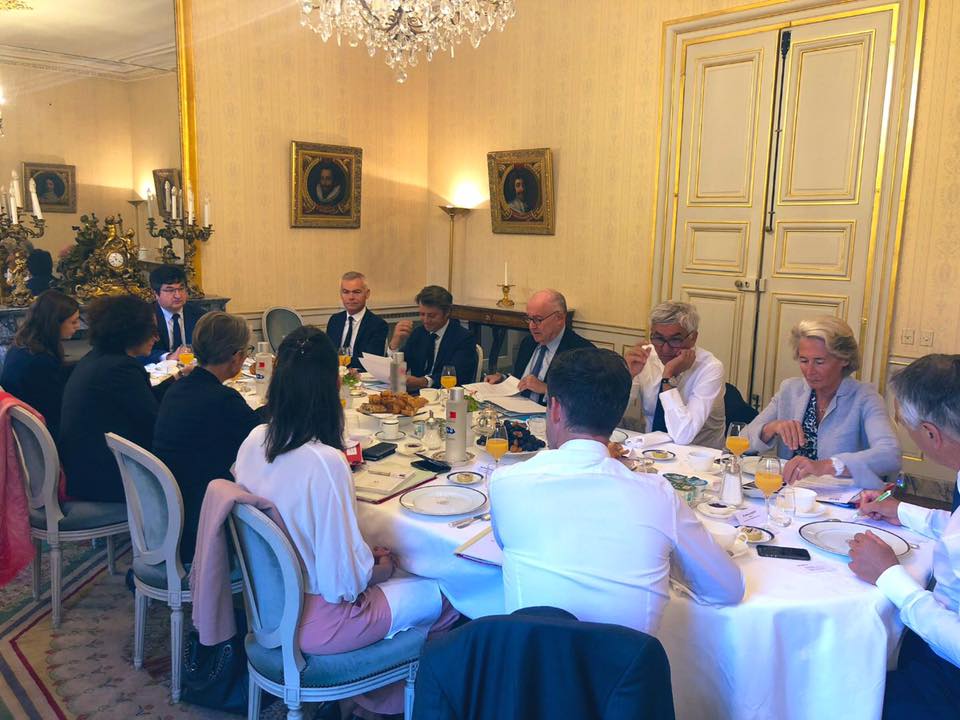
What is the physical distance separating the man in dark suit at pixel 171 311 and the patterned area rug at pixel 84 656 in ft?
5.92

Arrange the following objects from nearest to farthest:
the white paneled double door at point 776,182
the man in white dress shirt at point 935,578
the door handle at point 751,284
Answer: the man in white dress shirt at point 935,578
the white paneled double door at point 776,182
the door handle at point 751,284

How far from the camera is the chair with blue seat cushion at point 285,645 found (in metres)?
2.05

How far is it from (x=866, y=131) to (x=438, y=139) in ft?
13.0

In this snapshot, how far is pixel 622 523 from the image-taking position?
64.4 inches

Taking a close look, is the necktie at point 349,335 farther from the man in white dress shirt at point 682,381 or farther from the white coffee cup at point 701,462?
the white coffee cup at point 701,462

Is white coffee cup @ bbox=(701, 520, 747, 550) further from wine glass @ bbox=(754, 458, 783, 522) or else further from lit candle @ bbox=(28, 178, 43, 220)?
lit candle @ bbox=(28, 178, 43, 220)

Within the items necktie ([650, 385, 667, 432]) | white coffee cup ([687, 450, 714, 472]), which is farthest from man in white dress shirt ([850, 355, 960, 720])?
necktie ([650, 385, 667, 432])

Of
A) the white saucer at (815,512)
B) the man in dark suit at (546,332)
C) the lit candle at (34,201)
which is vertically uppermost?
the lit candle at (34,201)

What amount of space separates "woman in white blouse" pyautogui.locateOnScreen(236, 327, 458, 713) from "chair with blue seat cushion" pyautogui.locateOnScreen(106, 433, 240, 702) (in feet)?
1.52

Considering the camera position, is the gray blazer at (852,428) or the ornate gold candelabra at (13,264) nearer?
the gray blazer at (852,428)

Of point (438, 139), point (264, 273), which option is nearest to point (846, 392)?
point (264, 273)

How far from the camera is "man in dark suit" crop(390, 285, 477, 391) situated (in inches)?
186

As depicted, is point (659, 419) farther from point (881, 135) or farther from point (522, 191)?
point (522, 191)

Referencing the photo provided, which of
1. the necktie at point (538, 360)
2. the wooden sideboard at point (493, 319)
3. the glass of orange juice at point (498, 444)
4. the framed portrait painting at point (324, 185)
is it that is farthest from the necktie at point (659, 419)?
the framed portrait painting at point (324, 185)
